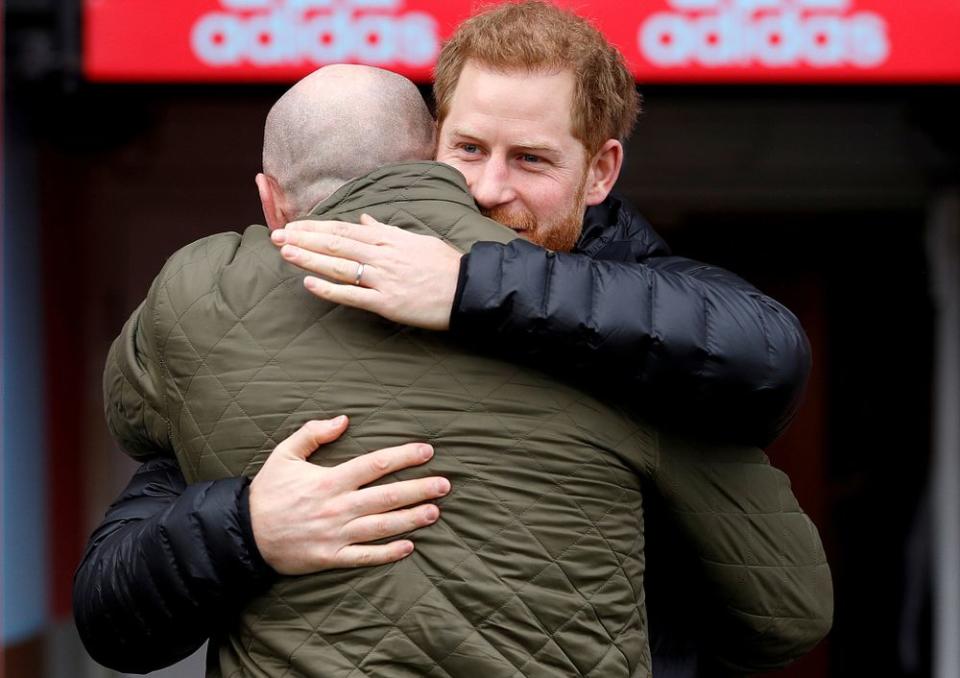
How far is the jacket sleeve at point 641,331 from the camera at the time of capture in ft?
4.56

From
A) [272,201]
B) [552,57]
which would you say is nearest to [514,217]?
[552,57]

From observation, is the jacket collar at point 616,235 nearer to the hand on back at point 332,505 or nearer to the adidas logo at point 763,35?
the hand on back at point 332,505

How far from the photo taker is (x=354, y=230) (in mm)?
1429

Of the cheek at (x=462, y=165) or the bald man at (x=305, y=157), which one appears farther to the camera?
the cheek at (x=462, y=165)

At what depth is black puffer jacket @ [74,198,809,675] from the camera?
1.39m

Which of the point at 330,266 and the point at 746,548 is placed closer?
the point at 330,266

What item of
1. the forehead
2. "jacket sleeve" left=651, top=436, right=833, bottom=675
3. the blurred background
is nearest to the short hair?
the forehead

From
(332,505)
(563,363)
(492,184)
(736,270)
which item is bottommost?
(736,270)

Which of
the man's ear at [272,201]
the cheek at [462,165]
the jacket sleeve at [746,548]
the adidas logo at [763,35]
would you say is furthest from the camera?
the adidas logo at [763,35]

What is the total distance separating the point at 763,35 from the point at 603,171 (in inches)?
72.1

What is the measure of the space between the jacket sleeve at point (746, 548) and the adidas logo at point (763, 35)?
210 centimetres

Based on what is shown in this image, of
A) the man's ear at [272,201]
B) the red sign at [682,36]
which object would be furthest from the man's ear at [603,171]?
the red sign at [682,36]

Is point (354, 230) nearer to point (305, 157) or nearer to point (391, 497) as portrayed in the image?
point (305, 157)

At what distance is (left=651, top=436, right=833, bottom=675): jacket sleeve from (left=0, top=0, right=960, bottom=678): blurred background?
253 centimetres
